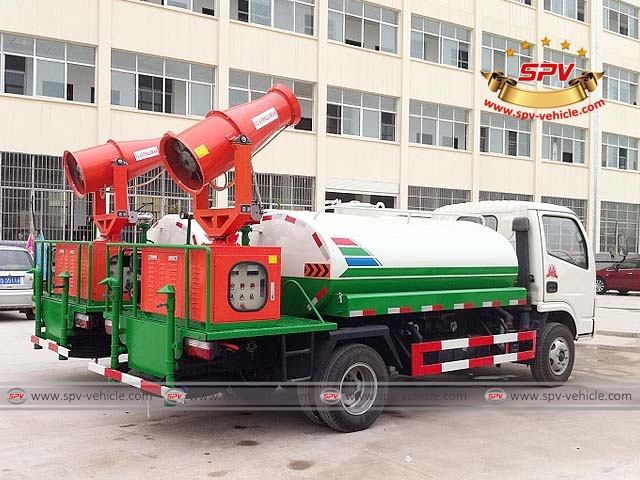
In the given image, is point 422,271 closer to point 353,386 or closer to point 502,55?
point 353,386

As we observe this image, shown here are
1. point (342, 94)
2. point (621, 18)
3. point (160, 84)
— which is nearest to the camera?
point (160, 84)

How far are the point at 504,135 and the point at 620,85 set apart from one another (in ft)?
33.4

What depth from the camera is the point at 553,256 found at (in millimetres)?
8906

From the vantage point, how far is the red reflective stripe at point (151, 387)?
5.92m

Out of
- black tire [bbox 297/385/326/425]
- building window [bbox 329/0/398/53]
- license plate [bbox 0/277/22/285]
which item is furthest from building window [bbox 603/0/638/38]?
black tire [bbox 297/385/326/425]

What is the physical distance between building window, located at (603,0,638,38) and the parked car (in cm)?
3393

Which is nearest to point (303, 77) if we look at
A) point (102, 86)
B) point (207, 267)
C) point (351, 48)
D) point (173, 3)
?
point (351, 48)

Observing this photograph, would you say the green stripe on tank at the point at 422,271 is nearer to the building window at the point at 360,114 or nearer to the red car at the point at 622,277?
the red car at the point at 622,277

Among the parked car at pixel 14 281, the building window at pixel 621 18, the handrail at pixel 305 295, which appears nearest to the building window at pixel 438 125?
the building window at pixel 621 18

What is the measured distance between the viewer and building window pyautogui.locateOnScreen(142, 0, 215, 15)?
927 inches

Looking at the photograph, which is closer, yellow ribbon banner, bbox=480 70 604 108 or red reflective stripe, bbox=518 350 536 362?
red reflective stripe, bbox=518 350 536 362

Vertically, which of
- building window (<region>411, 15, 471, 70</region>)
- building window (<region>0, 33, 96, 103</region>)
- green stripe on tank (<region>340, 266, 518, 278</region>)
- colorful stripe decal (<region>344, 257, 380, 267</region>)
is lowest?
green stripe on tank (<region>340, 266, 518, 278</region>)

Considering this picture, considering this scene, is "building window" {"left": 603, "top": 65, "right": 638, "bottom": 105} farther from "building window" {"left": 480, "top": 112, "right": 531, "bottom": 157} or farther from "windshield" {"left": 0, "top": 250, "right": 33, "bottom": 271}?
"windshield" {"left": 0, "top": 250, "right": 33, "bottom": 271}

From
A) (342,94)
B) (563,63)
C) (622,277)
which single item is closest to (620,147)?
(563,63)
